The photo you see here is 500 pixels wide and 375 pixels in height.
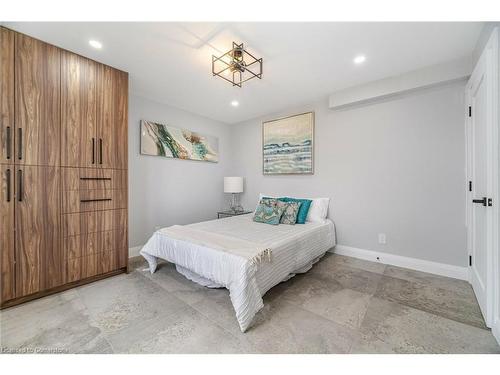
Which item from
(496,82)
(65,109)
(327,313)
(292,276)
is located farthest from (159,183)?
(496,82)

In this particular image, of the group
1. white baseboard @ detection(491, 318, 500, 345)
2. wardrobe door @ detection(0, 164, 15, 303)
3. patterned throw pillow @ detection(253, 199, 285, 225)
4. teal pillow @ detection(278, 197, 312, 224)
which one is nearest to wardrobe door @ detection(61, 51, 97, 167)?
wardrobe door @ detection(0, 164, 15, 303)

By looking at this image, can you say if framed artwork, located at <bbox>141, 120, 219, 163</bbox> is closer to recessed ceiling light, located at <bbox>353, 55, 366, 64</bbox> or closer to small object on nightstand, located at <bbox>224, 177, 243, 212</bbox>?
small object on nightstand, located at <bbox>224, 177, 243, 212</bbox>

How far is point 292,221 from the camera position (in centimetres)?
292

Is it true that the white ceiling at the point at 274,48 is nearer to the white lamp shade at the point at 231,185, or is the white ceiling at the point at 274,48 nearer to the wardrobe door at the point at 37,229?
the wardrobe door at the point at 37,229

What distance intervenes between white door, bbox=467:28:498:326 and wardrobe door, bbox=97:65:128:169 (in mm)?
3402

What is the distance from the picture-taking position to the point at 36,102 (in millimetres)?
1854

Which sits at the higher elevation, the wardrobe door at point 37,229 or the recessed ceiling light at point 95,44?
A: the recessed ceiling light at point 95,44

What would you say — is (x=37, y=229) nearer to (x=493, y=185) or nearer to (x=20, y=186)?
(x=20, y=186)

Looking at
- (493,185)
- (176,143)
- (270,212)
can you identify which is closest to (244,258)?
(270,212)

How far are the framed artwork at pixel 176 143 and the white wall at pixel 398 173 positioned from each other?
186 centimetres

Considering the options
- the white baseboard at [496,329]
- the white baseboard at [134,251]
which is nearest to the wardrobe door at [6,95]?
the white baseboard at [134,251]

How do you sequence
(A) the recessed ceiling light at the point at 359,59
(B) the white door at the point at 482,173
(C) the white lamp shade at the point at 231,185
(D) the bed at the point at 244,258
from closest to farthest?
(B) the white door at the point at 482,173
(D) the bed at the point at 244,258
(A) the recessed ceiling light at the point at 359,59
(C) the white lamp shade at the point at 231,185

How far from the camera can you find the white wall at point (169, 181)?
10.0 ft
